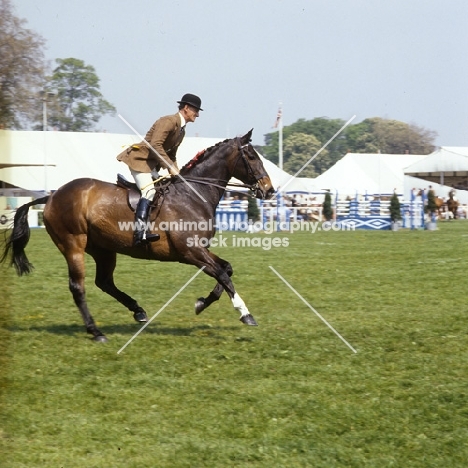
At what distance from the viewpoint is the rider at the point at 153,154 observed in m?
9.50

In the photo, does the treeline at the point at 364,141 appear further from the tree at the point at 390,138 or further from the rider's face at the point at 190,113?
the rider's face at the point at 190,113

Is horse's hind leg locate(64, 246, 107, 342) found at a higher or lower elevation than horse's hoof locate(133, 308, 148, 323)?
higher

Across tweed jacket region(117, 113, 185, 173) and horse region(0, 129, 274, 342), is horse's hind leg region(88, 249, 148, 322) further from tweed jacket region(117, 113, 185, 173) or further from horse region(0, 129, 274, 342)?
tweed jacket region(117, 113, 185, 173)

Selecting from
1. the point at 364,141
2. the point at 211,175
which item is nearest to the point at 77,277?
the point at 211,175

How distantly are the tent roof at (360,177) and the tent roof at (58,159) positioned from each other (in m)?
14.0

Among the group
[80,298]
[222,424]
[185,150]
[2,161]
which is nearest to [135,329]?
[80,298]

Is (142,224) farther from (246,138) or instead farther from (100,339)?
(246,138)

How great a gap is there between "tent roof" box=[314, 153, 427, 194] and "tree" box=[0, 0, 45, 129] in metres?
21.1

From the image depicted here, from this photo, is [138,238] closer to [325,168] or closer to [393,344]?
[393,344]

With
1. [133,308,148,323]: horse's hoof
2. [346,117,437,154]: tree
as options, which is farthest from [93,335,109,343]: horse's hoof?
[346,117,437,154]: tree

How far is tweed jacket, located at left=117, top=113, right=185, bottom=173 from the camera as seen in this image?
9.52 metres

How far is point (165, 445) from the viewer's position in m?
5.61

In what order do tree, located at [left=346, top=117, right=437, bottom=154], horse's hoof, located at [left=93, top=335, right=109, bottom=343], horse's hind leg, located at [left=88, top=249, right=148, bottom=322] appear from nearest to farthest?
1. horse's hoof, located at [left=93, top=335, right=109, bottom=343]
2. horse's hind leg, located at [left=88, top=249, right=148, bottom=322]
3. tree, located at [left=346, top=117, right=437, bottom=154]

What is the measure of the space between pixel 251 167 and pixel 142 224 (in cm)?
157
